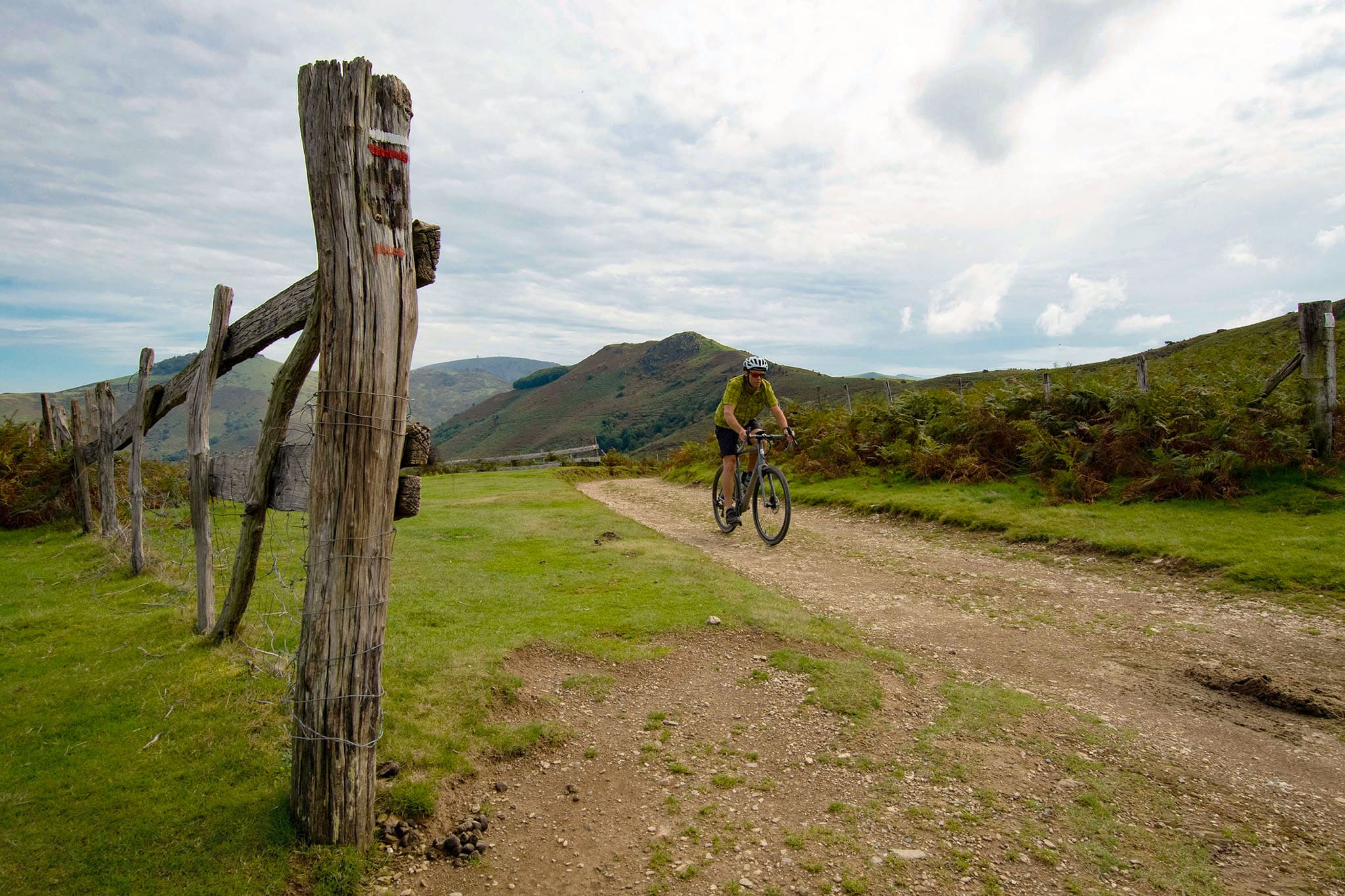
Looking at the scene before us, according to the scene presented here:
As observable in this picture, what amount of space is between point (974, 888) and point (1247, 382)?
12046mm

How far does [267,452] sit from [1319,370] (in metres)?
13.8

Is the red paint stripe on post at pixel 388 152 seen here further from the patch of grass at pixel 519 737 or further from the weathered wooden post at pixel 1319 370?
the weathered wooden post at pixel 1319 370

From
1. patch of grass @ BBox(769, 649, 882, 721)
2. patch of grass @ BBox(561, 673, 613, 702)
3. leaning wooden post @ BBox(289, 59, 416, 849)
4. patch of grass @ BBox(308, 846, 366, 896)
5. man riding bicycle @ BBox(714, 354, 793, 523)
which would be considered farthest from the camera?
man riding bicycle @ BBox(714, 354, 793, 523)

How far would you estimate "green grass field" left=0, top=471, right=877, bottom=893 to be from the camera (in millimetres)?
3143

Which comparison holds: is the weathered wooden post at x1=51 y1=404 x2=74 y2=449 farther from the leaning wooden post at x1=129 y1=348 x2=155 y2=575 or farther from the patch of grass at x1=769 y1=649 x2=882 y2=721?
the patch of grass at x1=769 y1=649 x2=882 y2=721

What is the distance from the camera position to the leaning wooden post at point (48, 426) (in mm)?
12672

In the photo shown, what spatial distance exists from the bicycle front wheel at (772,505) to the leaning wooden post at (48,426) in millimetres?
12680

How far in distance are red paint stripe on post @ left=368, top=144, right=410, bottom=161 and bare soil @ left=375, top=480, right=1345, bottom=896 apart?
3378 mm

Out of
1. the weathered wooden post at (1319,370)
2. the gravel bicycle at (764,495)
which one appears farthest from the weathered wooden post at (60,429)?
the weathered wooden post at (1319,370)

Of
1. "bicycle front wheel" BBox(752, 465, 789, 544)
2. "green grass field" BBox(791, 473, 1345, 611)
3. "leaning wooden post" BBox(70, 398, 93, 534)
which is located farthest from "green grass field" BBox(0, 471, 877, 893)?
"green grass field" BBox(791, 473, 1345, 611)

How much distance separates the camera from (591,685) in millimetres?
5168

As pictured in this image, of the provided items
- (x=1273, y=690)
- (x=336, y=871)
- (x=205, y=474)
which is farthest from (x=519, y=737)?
(x=1273, y=690)

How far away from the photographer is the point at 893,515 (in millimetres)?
12375

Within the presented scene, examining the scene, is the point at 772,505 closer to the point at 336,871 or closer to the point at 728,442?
the point at 728,442
